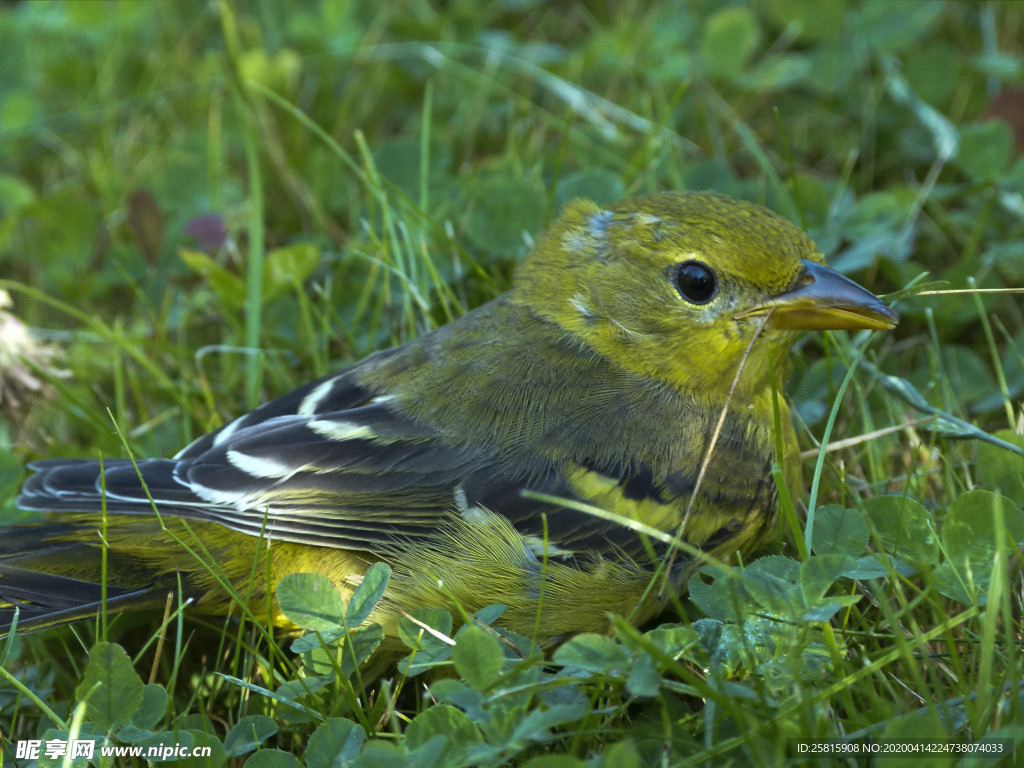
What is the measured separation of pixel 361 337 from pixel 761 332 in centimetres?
154

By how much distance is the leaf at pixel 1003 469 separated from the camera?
2275mm

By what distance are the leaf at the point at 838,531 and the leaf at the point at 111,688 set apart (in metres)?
1.49

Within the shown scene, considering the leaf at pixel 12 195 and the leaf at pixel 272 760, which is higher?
the leaf at pixel 12 195

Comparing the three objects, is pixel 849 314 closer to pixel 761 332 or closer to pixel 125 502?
pixel 761 332

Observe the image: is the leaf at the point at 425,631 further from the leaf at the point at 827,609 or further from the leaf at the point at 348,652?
the leaf at the point at 827,609

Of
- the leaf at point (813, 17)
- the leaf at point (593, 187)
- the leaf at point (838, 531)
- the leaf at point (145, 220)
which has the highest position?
the leaf at point (813, 17)

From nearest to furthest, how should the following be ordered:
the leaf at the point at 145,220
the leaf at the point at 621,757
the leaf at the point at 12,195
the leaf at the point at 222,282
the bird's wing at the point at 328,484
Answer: the leaf at the point at 621,757 → the bird's wing at the point at 328,484 → the leaf at the point at 222,282 → the leaf at the point at 145,220 → the leaf at the point at 12,195

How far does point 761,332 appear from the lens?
2.30 metres

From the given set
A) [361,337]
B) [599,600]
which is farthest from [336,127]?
[599,600]

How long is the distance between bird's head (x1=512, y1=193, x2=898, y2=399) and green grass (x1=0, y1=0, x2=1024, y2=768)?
1.05 feet

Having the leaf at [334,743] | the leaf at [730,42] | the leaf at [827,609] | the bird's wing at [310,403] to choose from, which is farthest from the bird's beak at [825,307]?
the leaf at [730,42]

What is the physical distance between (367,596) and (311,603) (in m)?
0.13

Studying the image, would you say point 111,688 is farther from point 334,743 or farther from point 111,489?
point 111,489

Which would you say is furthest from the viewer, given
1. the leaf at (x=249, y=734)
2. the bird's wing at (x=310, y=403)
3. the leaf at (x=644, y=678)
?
the bird's wing at (x=310, y=403)
